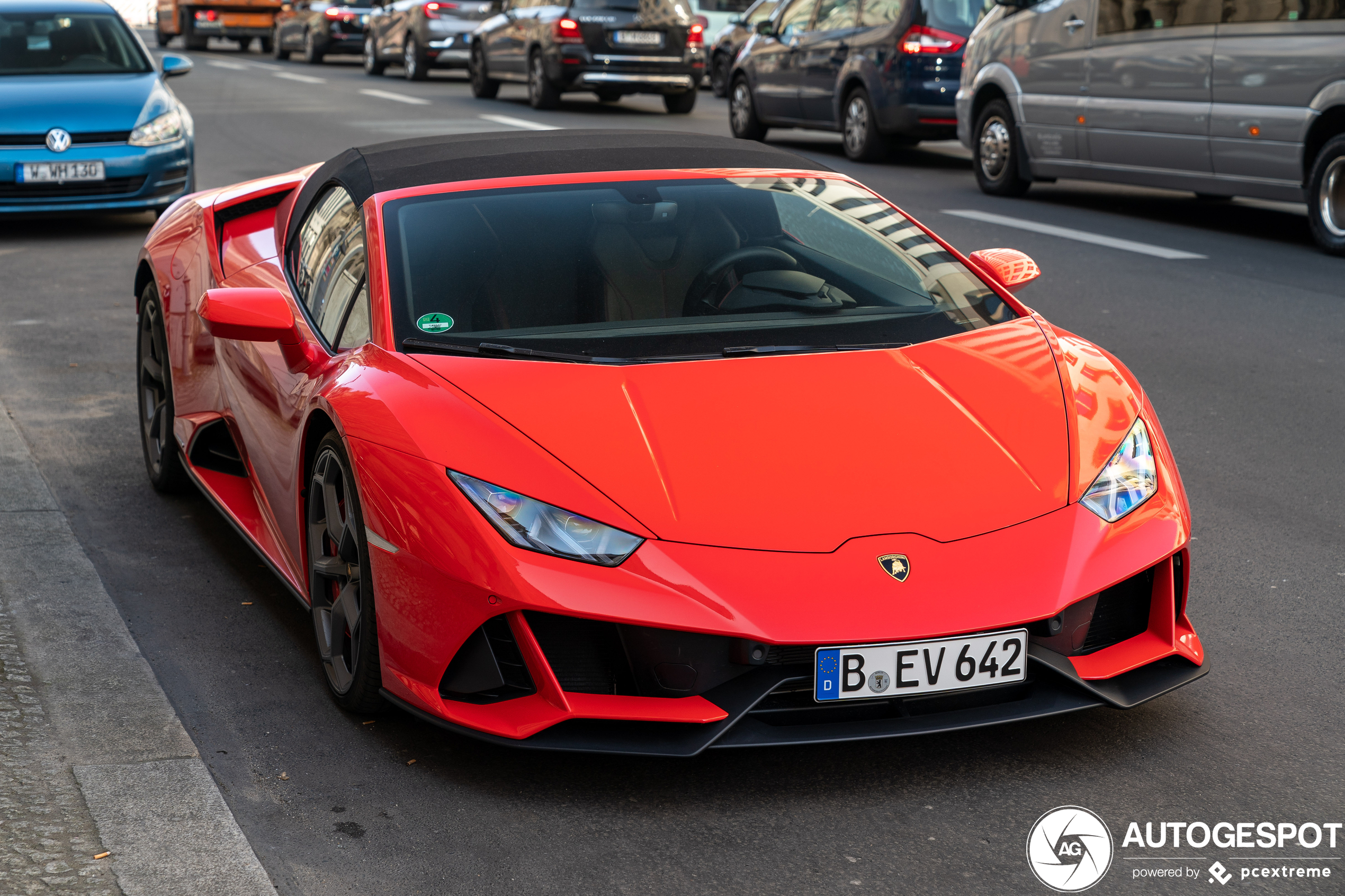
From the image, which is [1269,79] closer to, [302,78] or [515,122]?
[515,122]

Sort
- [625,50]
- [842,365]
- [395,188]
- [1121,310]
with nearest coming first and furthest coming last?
[842,365], [395,188], [1121,310], [625,50]

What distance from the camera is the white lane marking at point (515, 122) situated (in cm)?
1912

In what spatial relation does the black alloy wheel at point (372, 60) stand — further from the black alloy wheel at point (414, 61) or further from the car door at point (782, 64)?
the car door at point (782, 64)

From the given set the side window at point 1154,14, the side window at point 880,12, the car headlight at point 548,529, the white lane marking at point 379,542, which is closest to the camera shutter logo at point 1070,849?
the car headlight at point 548,529

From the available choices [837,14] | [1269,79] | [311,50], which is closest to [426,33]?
[311,50]

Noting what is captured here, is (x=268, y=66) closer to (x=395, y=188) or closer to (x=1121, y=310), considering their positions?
(x=1121, y=310)

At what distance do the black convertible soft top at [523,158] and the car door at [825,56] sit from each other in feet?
37.4

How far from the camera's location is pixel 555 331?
402cm

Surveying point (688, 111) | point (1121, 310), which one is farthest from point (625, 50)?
point (1121, 310)

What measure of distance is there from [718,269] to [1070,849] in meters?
1.83

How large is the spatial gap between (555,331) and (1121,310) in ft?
17.6

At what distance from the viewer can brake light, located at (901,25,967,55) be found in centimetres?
1527

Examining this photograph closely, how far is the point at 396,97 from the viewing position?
78.1ft

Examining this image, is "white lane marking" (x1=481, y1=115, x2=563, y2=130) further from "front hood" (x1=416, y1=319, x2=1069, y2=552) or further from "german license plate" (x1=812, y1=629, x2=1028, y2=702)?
"german license plate" (x1=812, y1=629, x2=1028, y2=702)
